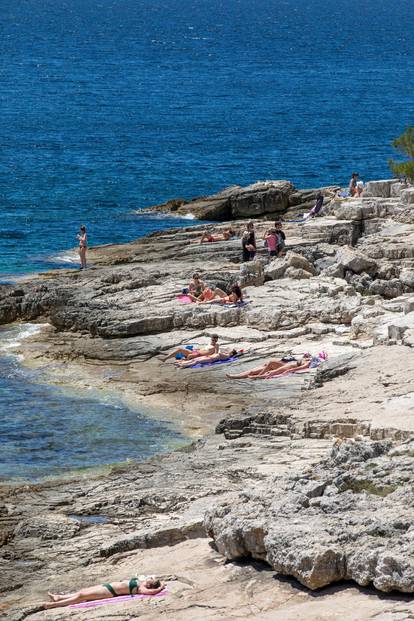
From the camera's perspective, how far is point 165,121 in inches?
3568

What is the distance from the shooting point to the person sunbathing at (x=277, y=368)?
31.1 metres

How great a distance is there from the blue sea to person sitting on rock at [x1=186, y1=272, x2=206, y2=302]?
626 cm

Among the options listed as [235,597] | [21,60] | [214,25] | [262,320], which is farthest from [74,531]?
[214,25]

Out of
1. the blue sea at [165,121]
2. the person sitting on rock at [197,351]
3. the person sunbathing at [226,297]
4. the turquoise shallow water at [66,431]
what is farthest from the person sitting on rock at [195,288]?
the blue sea at [165,121]

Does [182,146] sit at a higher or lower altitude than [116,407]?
higher

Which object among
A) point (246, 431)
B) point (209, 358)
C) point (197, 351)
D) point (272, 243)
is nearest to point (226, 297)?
point (197, 351)

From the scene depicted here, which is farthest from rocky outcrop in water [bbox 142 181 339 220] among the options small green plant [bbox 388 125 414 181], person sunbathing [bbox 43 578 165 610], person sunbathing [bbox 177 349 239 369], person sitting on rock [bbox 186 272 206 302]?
person sunbathing [bbox 43 578 165 610]

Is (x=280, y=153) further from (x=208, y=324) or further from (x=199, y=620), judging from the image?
(x=199, y=620)

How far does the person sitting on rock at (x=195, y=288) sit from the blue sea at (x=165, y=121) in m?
6.26

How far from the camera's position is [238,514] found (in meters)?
18.4

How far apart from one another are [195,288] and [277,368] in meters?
5.94

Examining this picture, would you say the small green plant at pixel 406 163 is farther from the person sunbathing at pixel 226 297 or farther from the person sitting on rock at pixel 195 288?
the person sunbathing at pixel 226 297

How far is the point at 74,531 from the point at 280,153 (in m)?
58.4

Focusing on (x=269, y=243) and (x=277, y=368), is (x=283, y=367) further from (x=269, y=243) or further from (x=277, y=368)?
(x=269, y=243)
